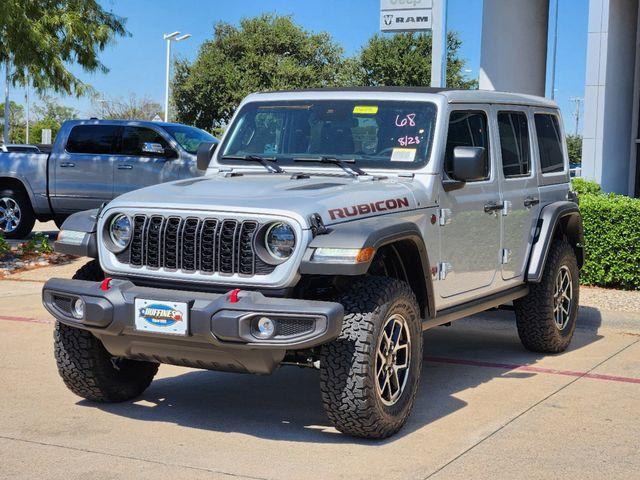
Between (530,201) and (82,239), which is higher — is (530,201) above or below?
above

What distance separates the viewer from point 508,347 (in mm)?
8672

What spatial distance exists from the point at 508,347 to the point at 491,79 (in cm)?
1071

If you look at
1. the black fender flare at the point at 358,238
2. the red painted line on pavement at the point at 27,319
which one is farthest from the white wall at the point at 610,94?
the black fender flare at the point at 358,238

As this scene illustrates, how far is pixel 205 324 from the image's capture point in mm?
5234

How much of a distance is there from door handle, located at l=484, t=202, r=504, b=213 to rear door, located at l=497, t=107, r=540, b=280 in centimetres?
9

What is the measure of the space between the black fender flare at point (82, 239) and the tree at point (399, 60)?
42791 millimetres

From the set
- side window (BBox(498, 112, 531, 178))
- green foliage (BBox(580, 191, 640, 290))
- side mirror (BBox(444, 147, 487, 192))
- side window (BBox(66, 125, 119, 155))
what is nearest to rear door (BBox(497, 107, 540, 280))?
side window (BBox(498, 112, 531, 178))

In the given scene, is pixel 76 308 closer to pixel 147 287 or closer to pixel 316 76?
pixel 147 287

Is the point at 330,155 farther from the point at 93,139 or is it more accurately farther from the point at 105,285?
the point at 93,139

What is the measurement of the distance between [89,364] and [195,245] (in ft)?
3.61

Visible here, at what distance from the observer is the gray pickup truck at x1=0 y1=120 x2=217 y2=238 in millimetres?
15672

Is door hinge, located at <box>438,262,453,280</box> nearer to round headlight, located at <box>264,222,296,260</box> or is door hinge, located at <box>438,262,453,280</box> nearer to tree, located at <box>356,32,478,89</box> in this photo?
round headlight, located at <box>264,222,296,260</box>

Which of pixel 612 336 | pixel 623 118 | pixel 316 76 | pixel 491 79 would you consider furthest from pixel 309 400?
pixel 316 76

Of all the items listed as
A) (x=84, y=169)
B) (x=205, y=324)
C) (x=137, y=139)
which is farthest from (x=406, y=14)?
(x=205, y=324)
